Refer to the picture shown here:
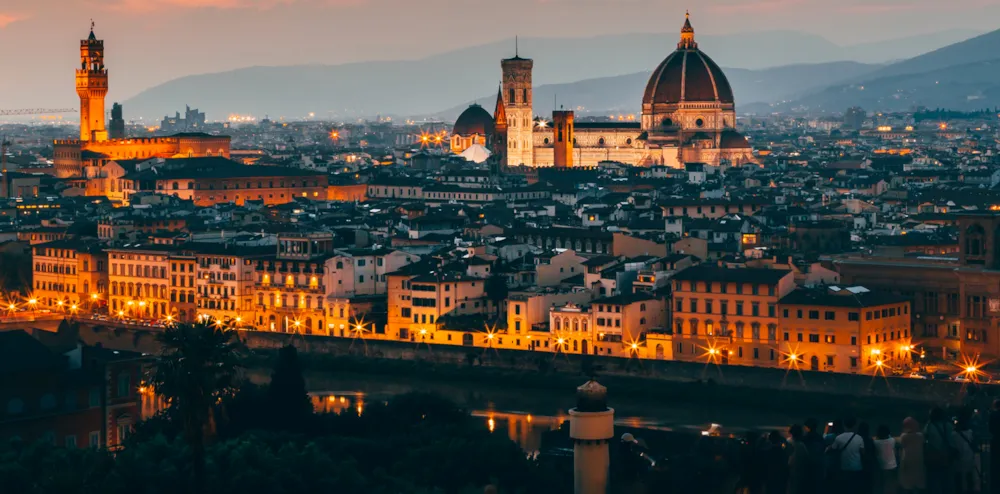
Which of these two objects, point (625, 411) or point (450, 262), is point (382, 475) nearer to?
point (625, 411)

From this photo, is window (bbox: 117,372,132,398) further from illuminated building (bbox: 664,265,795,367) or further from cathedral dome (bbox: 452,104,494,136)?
cathedral dome (bbox: 452,104,494,136)

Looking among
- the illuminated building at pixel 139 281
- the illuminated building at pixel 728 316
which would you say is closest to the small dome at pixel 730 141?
the illuminated building at pixel 139 281

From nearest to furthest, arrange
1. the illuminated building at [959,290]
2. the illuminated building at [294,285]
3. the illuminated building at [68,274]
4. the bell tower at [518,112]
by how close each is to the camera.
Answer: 1. the illuminated building at [959,290]
2. the illuminated building at [294,285]
3. the illuminated building at [68,274]
4. the bell tower at [518,112]

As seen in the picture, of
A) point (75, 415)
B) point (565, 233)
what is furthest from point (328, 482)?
point (565, 233)

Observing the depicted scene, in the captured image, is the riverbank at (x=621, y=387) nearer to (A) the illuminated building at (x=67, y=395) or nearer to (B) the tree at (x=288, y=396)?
(B) the tree at (x=288, y=396)

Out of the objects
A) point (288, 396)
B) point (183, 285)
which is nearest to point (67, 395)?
point (288, 396)
